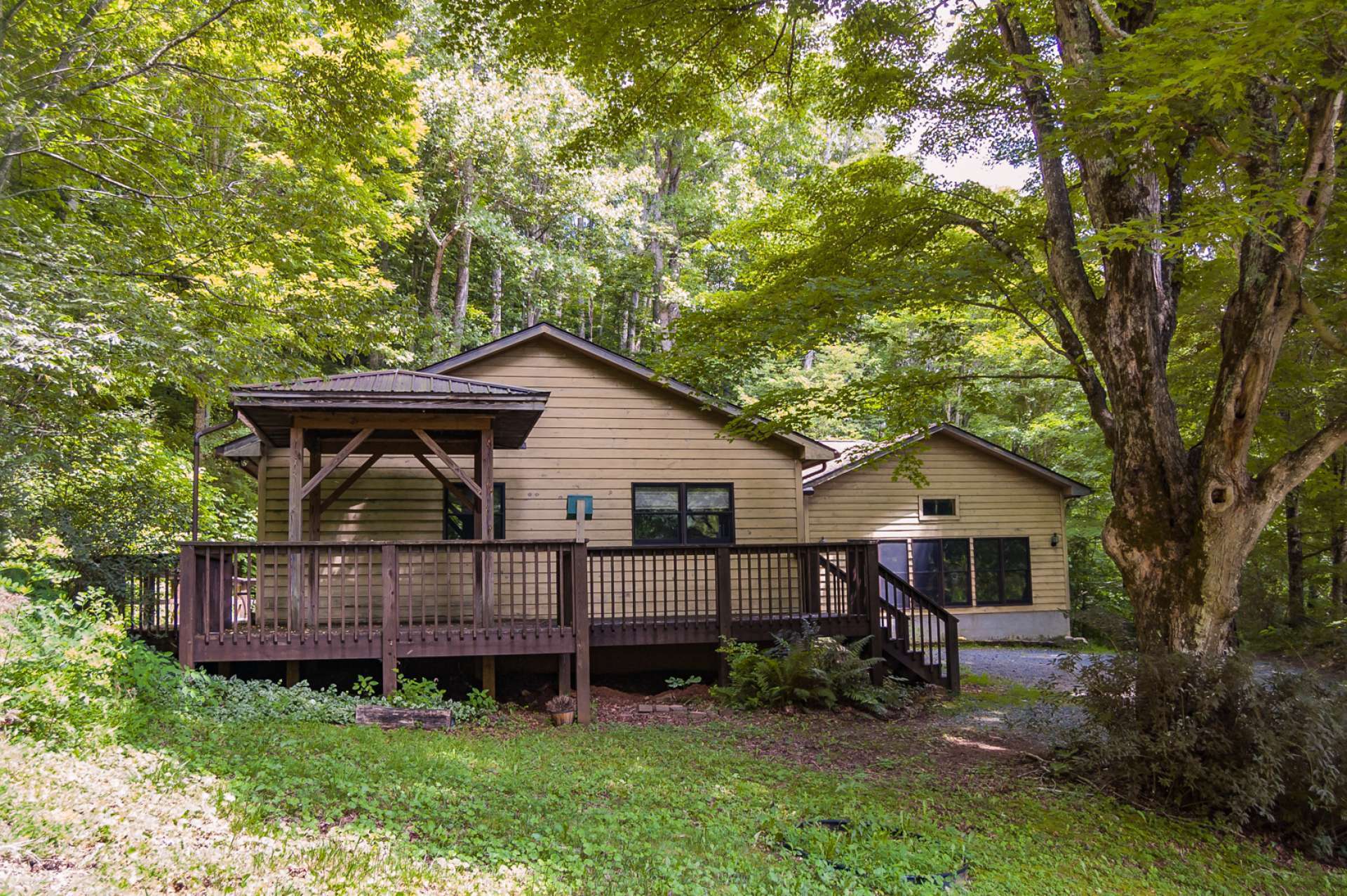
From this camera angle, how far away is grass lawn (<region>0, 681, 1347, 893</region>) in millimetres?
3822

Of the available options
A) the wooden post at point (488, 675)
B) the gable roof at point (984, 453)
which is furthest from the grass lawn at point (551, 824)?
the gable roof at point (984, 453)

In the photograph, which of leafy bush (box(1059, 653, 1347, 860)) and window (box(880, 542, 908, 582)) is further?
window (box(880, 542, 908, 582))

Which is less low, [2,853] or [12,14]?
[12,14]

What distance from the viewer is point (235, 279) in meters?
12.3

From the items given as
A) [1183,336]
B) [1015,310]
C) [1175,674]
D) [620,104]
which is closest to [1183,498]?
[1175,674]

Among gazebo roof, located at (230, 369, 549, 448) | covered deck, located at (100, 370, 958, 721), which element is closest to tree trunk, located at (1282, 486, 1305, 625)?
covered deck, located at (100, 370, 958, 721)

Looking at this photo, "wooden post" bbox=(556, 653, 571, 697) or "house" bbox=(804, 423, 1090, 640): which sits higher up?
"house" bbox=(804, 423, 1090, 640)

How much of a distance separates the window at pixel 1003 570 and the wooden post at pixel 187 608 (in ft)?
47.3

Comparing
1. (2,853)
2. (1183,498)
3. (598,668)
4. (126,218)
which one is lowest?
(598,668)

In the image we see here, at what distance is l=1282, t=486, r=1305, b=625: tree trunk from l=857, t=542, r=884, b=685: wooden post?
9635 millimetres

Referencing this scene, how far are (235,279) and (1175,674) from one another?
12992 millimetres

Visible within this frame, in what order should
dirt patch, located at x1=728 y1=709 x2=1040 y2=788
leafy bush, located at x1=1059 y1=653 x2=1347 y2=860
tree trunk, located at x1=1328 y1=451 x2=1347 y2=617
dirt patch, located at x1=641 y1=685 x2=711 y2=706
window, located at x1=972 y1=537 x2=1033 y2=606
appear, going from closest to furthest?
leafy bush, located at x1=1059 y1=653 x2=1347 y2=860, dirt patch, located at x1=728 y1=709 x2=1040 y2=788, dirt patch, located at x1=641 y1=685 x2=711 y2=706, tree trunk, located at x1=1328 y1=451 x2=1347 y2=617, window, located at x1=972 y1=537 x2=1033 y2=606

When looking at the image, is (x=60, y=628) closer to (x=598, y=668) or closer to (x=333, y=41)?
(x=598, y=668)

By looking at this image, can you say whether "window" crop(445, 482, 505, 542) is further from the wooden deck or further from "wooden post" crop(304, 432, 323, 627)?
"wooden post" crop(304, 432, 323, 627)
